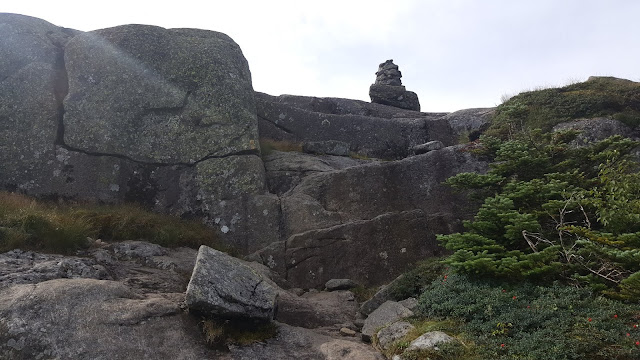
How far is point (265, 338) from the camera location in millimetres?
8617

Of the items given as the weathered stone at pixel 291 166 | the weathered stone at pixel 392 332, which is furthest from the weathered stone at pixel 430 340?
the weathered stone at pixel 291 166

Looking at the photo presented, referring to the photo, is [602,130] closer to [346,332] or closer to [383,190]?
[383,190]

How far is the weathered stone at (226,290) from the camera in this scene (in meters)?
8.27

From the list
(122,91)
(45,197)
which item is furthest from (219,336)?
(122,91)

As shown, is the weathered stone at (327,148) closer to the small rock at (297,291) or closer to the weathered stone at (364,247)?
the weathered stone at (364,247)

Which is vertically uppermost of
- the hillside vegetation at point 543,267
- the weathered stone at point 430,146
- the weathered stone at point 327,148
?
the weathered stone at point 430,146

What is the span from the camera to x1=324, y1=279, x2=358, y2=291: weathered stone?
40.5 ft

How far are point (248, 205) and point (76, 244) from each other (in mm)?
5446

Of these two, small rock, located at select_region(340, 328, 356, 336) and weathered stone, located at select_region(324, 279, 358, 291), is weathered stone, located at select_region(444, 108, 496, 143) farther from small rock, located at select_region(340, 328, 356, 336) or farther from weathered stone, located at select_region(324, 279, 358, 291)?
small rock, located at select_region(340, 328, 356, 336)

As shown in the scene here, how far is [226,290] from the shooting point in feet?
28.1

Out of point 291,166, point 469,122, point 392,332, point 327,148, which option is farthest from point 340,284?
point 469,122

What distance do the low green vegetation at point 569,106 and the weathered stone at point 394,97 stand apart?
44.4 feet

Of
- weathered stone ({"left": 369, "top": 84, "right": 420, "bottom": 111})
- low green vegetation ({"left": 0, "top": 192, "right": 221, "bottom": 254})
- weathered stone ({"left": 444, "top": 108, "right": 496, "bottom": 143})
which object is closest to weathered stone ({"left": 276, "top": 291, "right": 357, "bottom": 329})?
low green vegetation ({"left": 0, "top": 192, "right": 221, "bottom": 254})

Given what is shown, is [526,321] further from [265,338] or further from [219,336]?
[219,336]
